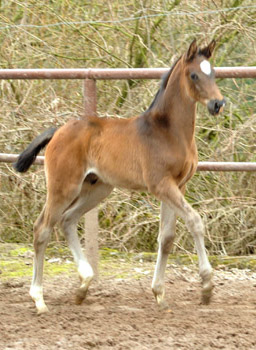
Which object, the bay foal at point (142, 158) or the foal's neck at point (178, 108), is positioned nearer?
the bay foal at point (142, 158)

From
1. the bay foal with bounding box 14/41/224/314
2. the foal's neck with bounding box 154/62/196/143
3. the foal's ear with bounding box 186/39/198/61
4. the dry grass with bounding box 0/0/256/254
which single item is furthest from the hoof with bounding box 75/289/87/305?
the dry grass with bounding box 0/0/256/254

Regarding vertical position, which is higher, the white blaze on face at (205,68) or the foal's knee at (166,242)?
the white blaze on face at (205,68)

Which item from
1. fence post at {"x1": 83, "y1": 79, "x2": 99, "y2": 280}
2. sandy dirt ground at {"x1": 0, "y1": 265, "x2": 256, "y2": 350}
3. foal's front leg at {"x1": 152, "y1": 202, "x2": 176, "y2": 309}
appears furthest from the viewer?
fence post at {"x1": 83, "y1": 79, "x2": 99, "y2": 280}

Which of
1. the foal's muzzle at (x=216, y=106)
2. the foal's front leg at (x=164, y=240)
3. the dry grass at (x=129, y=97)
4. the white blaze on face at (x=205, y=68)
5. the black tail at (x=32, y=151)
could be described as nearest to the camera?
the foal's muzzle at (x=216, y=106)

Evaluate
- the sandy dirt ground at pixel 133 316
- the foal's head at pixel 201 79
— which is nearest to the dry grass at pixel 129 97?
the sandy dirt ground at pixel 133 316

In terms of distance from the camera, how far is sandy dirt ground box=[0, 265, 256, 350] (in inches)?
153

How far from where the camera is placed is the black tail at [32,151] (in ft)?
16.8

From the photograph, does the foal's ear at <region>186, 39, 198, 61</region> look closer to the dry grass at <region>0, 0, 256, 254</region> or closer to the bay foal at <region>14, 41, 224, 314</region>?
the bay foal at <region>14, 41, 224, 314</region>

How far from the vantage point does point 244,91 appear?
25.5 ft

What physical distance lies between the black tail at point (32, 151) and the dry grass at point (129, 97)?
1.80 metres

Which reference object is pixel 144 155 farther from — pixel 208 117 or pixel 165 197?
pixel 208 117

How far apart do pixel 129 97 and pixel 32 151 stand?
8.43 ft

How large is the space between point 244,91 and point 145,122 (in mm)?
3198

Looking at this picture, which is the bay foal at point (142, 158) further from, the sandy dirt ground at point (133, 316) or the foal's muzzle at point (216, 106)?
the sandy dirt ground at point (133, 316)
